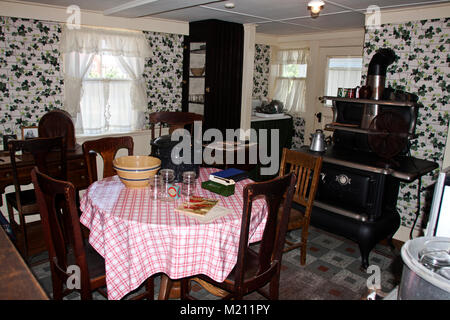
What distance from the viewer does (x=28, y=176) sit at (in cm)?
293

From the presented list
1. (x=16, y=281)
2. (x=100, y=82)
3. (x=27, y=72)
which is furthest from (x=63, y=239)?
(x=100, y=82)

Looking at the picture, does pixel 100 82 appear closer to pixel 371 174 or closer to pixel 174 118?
pixel 174 118

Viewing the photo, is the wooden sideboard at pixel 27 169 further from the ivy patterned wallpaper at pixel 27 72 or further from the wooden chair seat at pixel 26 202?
the ivy patterned wallpaper at pixel 27 72

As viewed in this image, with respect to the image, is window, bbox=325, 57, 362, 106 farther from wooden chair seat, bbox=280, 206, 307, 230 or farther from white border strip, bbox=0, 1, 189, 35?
wooden chair seat, bbox=280, 206, 307, 230

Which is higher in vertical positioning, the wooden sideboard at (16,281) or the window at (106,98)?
the window at (106,98)

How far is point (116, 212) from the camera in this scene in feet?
5.89

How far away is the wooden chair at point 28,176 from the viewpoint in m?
2.56

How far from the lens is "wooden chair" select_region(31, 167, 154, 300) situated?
1.66 meters

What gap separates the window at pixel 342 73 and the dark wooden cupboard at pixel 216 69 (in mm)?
1543

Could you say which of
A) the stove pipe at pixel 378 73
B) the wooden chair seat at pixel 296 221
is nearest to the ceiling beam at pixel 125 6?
the stove pipe at pixel 378 73

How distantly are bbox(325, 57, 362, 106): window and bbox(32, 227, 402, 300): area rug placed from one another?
257cm

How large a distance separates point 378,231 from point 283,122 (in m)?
2.90

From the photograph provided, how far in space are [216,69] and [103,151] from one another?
208 cm

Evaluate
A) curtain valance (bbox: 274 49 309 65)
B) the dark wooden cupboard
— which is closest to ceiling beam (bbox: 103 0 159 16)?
the dark wooden cupboard
